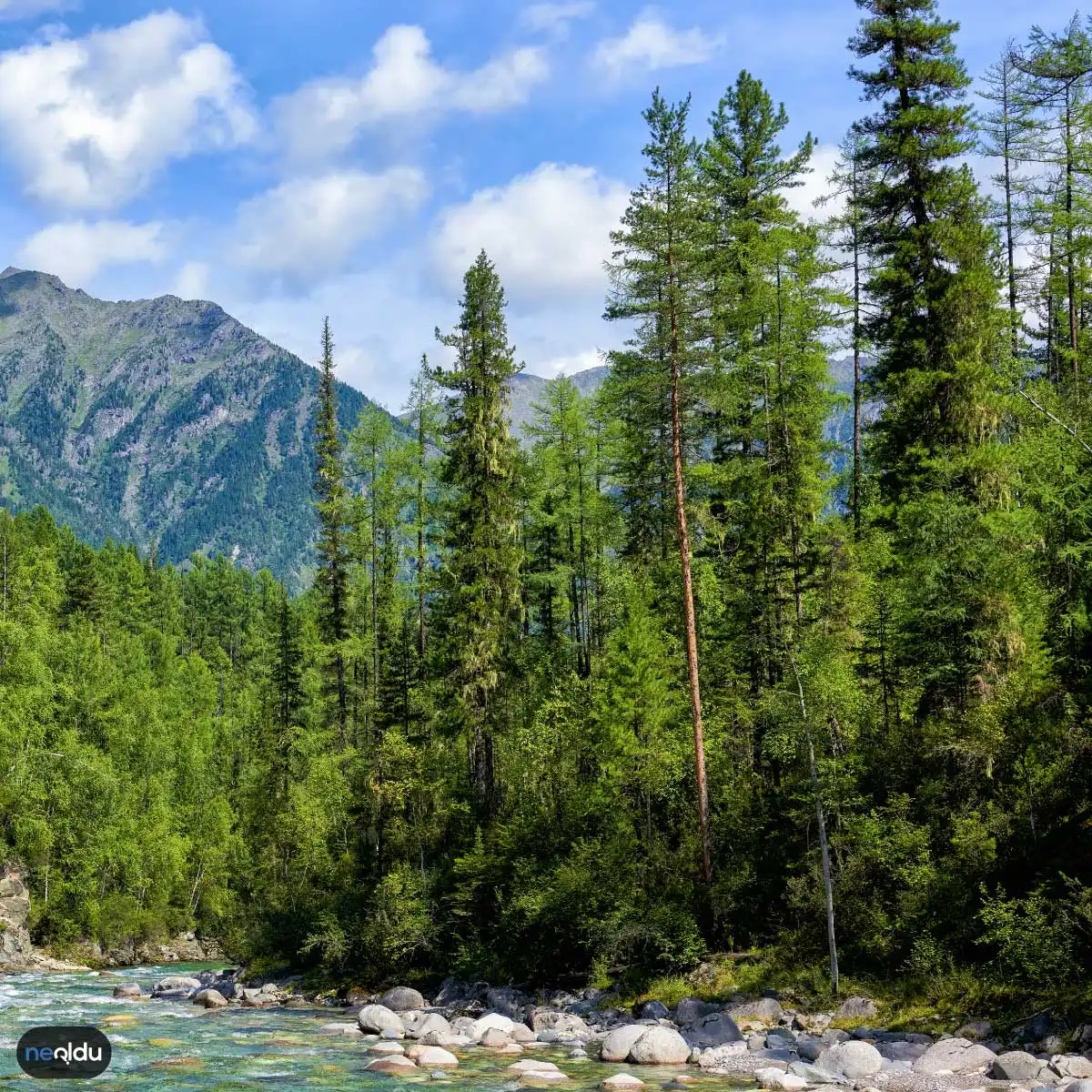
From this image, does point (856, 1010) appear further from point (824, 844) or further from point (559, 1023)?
point (559, 1023)

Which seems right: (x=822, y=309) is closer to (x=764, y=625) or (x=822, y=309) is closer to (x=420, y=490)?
(x=764, y=625)

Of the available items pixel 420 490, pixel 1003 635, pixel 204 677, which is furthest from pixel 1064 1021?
pixel 204 677

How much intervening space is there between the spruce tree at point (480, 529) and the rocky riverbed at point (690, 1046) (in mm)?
9378

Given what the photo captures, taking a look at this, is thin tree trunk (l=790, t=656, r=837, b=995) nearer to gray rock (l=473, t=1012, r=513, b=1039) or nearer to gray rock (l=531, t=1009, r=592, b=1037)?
gray rock (l=531, t=1009, r=592, b=1037)

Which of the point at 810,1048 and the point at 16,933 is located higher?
the point at 810,1048

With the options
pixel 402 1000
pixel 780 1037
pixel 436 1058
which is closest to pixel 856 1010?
pixel 780 1037

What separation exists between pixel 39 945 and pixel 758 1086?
5101 cm

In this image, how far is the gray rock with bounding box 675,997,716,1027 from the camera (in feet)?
75.2

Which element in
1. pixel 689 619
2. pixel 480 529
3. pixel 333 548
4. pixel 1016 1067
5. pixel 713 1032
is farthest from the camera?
pixel 333 548

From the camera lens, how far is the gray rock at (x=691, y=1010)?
22.9 meters

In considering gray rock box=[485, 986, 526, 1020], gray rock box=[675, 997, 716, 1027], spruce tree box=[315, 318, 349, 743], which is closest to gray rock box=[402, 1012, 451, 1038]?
gray rock box=[485, 986, 526, 1020]

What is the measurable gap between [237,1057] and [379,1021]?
14.0 ft

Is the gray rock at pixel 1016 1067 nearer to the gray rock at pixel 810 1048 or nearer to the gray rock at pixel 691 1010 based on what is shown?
the gray rock at pixel 810 1048

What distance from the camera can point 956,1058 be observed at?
1730 cm
